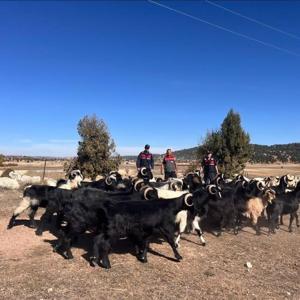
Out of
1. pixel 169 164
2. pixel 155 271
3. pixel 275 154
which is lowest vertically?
pixel 155 271

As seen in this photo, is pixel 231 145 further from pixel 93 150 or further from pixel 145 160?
pixel 145 160

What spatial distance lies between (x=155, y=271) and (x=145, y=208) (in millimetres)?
Result: 1406

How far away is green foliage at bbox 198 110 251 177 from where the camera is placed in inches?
1314

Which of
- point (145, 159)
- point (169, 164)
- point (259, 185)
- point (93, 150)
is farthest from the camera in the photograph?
point (93, 150)

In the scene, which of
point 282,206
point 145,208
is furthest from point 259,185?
point 145,208

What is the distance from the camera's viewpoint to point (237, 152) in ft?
111

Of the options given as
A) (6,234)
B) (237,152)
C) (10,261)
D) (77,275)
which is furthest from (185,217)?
(237,152)

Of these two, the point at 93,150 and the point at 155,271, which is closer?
the point at 155,271

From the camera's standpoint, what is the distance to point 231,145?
1326 inches

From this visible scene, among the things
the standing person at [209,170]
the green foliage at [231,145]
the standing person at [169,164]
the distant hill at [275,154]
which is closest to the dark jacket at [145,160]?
the standing person at [169,164]

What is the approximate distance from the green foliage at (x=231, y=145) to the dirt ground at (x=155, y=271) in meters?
20.8

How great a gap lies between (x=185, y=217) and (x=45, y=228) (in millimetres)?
4301

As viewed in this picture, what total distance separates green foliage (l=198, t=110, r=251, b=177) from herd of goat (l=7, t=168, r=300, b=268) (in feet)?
56.6

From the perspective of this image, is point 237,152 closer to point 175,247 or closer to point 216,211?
point 216,211
